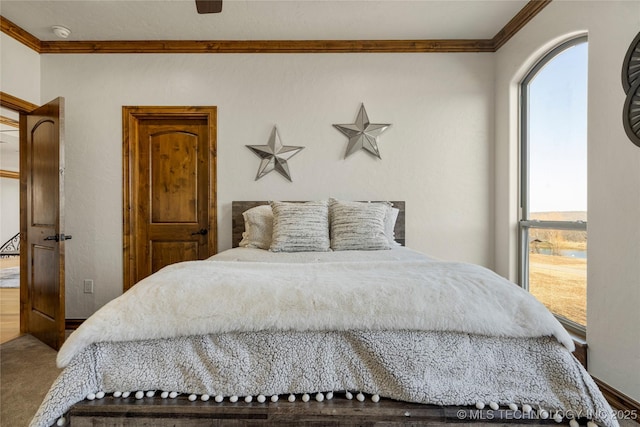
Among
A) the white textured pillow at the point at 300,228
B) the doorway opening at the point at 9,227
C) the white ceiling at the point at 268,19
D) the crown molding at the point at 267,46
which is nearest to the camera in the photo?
the white textured pillow at the point at 300,228

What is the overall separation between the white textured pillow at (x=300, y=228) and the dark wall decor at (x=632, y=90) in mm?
1893

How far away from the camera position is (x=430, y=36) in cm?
280

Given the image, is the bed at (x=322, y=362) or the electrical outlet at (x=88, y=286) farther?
the electrical outlet at (x=88, y=286)

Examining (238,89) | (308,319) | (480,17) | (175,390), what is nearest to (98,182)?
(238,89)

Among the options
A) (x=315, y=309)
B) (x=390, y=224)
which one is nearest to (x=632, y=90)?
(x=390, y=224)

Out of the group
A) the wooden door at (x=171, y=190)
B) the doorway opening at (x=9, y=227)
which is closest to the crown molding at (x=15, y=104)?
the doorway opening at (x=9, y=227)

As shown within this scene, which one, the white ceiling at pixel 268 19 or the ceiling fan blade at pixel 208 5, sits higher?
the white ceiling at pixel 268 19

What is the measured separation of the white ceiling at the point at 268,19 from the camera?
2.35m

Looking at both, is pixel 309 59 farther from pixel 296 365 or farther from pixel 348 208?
pixel 296 365

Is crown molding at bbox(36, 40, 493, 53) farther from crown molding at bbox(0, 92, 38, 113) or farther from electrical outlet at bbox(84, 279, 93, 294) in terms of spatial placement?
electrical outlet at bbox(84, 279, 93, 294)

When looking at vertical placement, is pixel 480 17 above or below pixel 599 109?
above

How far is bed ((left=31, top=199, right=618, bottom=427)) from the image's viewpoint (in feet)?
3.21

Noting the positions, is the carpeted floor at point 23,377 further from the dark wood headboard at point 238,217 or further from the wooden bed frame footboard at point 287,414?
the dark wood headboard at point 238,217

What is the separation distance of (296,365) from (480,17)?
9.87ft
